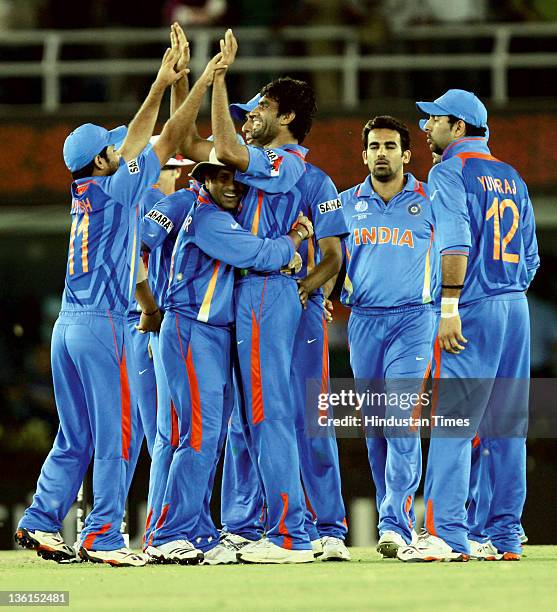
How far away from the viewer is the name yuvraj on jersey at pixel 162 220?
23.7ft

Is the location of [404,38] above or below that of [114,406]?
above

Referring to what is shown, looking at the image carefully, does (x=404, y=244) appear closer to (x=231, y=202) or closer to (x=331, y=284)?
(x=331, y=284)

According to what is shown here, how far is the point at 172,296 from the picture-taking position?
6.96 metres

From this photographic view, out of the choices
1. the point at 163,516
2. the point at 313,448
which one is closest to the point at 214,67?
the point at 313,448

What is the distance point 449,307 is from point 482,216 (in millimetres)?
486

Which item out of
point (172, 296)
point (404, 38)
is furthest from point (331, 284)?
point (404, 38)

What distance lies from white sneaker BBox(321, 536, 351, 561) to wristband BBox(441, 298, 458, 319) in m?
1.13

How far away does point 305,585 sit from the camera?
5.75 meters

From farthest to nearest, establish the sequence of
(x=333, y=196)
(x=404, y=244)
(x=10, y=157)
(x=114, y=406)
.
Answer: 1. (x=10, y=157)
2. (x=404, y=244)
3. (x=333, y=196)
4. (x=114, y=406)

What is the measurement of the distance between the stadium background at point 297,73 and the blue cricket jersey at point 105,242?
5.70m

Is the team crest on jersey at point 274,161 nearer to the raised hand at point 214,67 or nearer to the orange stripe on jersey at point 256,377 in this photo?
the raised hand at point 214,67

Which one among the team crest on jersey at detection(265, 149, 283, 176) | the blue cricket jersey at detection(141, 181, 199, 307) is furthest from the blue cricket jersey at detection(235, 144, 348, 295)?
the blue cricket jersey at detection(141, 181, 199, 307)

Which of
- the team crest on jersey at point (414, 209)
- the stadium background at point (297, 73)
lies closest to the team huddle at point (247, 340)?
the team crest on jersey at point (414, 209)

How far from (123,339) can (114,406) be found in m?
0.29
